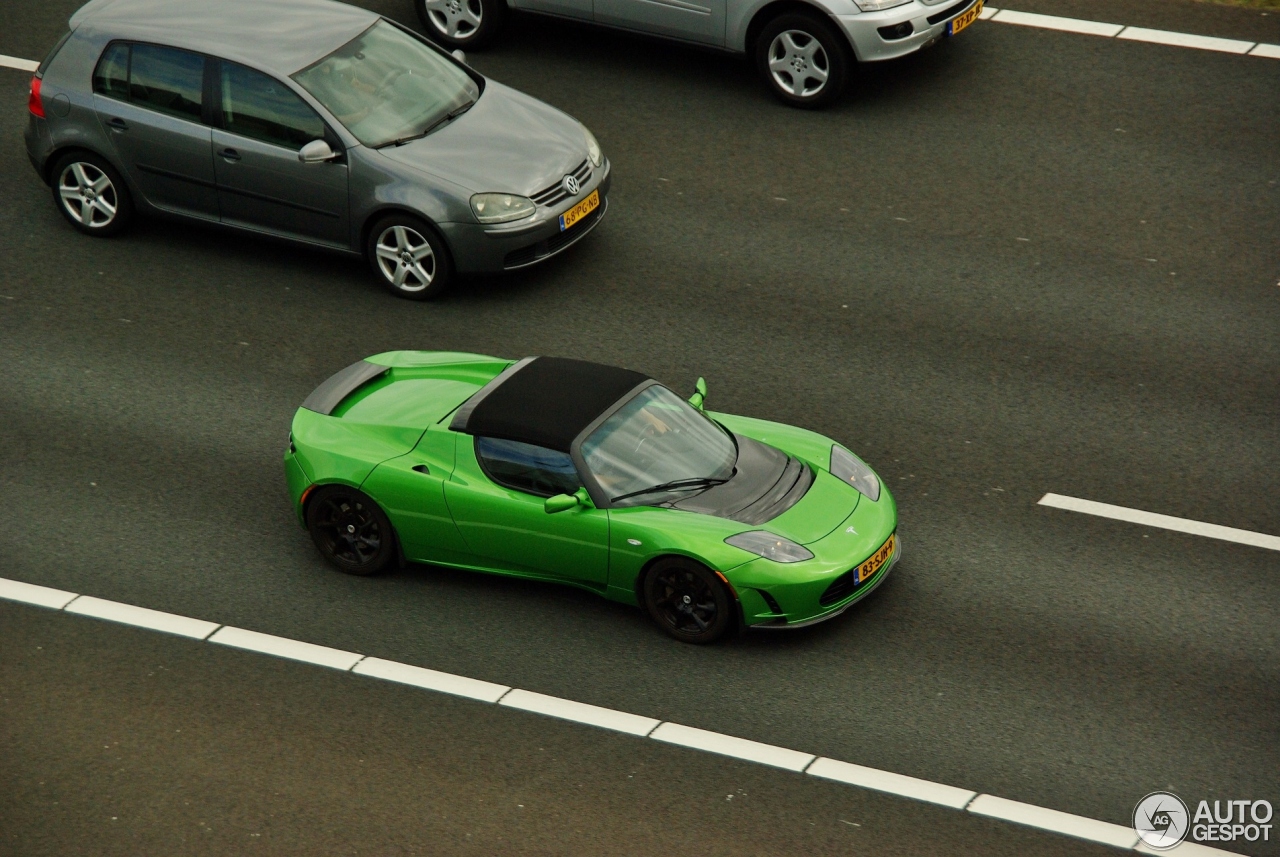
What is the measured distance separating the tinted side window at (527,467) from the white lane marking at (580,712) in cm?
119

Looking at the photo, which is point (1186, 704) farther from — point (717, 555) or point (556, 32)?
point (556, 32)

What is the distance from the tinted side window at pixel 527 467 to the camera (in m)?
9.28

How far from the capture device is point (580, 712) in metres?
8.87

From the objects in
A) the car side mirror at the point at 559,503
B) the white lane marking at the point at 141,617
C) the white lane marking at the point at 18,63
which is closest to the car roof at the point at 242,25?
the white lane marking at the point at 18,63

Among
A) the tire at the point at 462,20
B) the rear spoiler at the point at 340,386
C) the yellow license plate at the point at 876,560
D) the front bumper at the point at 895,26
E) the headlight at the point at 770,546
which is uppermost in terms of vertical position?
the front bumper at the point at 895,26

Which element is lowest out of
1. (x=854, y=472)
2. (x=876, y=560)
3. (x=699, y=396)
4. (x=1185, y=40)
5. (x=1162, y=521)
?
(x=1162, y=521)

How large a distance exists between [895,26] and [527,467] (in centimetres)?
687

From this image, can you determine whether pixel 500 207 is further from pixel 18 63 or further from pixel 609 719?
pixel 18 63

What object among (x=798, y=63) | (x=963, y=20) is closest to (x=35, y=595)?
(x=798, y=63)

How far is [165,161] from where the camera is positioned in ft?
42.1

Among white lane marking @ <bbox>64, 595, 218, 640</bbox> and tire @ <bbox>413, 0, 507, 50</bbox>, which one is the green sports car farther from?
tire @ <bbox>413, 0, 507, 50</bbox>

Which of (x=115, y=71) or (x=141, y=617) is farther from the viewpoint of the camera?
(x=115, y=71)

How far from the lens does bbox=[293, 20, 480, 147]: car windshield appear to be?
1252 centimetres

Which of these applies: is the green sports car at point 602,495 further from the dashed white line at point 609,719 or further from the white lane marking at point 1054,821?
the white lane marking at point 1054,821
